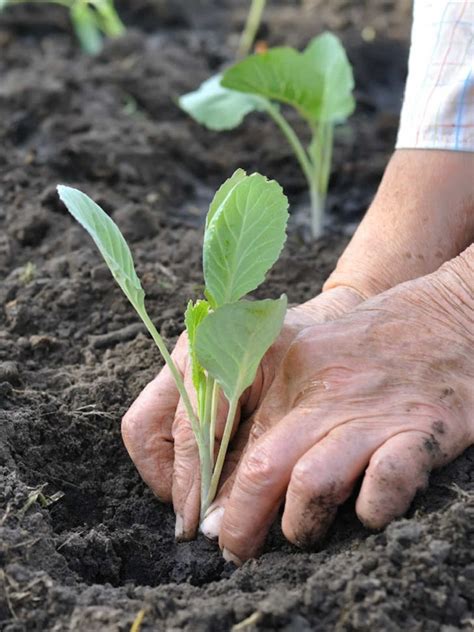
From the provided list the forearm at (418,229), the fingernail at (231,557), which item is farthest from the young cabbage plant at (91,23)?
the fingernail at (231,557)

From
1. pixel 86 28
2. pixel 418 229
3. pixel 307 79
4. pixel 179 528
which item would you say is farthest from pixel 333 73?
pixel 86 28

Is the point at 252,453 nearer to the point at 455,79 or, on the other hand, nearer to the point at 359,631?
the point at 359,631

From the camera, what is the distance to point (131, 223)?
2676 mm

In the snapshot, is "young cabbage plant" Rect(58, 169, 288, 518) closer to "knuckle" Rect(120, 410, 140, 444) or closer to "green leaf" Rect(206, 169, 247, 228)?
"green leaf" Rect(206, 169, 247, 228)

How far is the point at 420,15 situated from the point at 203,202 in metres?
1.28

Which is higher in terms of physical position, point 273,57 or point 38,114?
point 273,57

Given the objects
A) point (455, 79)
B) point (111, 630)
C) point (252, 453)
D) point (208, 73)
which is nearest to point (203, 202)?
point (208, 73)

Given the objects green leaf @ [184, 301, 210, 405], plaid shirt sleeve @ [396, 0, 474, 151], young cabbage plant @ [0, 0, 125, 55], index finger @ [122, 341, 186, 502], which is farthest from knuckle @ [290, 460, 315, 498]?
young cabbage plant @ [0, 0, 125, 55]

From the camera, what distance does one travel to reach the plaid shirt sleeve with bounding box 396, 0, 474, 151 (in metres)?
1.92

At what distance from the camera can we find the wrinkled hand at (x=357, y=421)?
1.42m

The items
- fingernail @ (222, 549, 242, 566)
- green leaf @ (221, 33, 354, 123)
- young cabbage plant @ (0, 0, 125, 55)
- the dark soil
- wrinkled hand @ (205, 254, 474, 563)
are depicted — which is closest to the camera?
the dark soil

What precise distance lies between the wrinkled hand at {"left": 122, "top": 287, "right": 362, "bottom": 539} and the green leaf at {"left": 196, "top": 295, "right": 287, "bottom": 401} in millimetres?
169

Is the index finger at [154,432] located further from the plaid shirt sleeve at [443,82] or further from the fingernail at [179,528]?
the plaid shirt sleeve at [443,82]

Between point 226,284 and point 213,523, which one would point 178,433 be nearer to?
point 213,523
